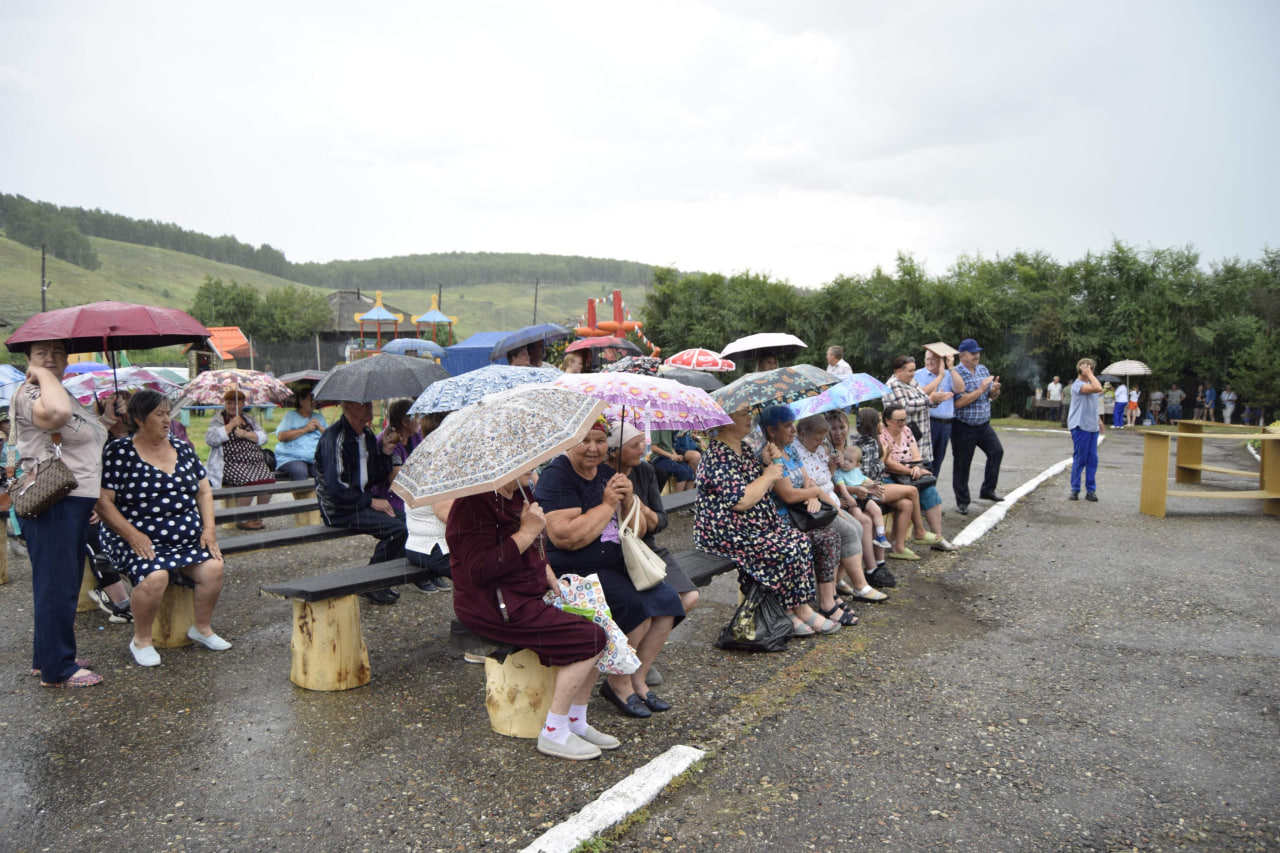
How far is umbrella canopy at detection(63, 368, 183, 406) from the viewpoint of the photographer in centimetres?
655

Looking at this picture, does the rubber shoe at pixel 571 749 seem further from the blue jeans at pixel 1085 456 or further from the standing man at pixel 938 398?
the blue jeans at pixel 1085 456

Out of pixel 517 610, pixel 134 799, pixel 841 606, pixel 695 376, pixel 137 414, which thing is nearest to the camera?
pixel 134 799

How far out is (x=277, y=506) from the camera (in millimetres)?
7402

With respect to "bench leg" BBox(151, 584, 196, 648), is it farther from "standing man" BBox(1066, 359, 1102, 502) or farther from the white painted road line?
"standing man" BBox(1066, 359, 1102, 502)

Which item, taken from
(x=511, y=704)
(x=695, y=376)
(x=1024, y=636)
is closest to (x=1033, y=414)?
(x=695, y=376)

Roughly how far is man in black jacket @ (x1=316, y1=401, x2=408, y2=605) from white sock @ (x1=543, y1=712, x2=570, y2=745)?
2779 mm

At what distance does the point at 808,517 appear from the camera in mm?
5449

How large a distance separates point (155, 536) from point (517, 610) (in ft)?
8.66

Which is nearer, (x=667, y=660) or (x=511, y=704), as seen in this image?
(x=511, y=704)

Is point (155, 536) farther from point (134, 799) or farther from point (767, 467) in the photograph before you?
point (767, 467)

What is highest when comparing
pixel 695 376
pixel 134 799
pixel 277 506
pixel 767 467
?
pixel 695 376

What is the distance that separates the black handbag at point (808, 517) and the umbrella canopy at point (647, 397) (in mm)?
1106

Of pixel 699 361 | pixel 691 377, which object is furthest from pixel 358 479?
pixel 699 361

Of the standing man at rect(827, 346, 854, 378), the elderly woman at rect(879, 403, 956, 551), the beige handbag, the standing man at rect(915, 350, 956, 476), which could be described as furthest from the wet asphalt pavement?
the standing man at rect(827, 346, 854, 378)
